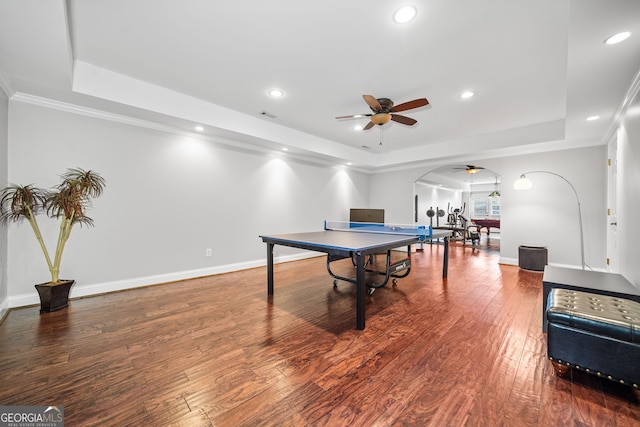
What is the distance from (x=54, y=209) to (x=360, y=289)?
12.6ft

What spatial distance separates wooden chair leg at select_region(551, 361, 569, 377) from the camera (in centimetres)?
170

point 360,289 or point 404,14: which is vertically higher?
point 404,14

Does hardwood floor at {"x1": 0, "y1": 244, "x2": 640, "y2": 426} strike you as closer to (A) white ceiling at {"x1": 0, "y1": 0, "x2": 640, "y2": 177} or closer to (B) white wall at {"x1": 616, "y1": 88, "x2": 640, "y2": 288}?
(B) white wall at {"x1": 616, "y1": 88, "x2": 640, "y2": 288}

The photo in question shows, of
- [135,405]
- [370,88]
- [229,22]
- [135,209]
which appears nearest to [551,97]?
[370,88]

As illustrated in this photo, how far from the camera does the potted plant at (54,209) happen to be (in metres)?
2.78

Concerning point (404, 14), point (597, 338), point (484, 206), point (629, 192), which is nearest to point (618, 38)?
point (404, 14)

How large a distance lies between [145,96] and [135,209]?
164cm

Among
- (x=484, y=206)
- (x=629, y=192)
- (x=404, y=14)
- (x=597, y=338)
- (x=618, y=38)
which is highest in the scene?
(x=404, y=14)

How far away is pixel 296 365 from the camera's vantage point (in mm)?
1849

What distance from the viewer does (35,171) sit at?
3.02 meters

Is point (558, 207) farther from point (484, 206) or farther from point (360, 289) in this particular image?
point (484, 206)

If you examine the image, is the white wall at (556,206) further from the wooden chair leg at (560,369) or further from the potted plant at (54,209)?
the potted plant at (54,209)

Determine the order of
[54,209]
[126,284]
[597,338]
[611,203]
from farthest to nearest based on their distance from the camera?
[611,203] < [126,284] < [54,209] < [597,338]

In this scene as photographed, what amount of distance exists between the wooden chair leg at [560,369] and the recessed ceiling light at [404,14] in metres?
2.87
